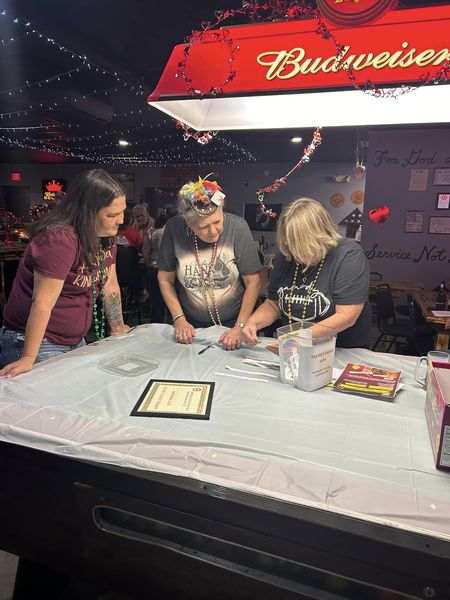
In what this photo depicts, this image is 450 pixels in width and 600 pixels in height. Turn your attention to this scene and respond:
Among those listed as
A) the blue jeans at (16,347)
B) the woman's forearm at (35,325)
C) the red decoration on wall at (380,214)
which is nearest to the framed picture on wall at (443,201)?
the red decoration on wall at (380,214)

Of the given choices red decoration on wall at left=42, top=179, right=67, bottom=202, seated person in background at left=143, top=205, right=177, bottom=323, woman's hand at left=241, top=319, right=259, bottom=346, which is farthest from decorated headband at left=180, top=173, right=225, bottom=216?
red decoration on wall at left=42, top=179, right=67, bottom=202

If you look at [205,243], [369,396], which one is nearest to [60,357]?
[205,243]

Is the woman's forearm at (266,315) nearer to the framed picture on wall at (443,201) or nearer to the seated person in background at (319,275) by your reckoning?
the seated person in background at (319,275)

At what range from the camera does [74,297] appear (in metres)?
1.89

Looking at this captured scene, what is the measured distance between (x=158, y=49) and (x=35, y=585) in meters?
4.02

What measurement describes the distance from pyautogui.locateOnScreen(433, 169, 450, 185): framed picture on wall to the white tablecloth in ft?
16.7

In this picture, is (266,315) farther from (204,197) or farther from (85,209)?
(85,209)

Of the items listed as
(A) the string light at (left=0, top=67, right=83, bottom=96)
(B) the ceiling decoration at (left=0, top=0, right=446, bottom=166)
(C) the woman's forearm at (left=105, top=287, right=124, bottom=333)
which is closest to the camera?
(C) the woman's forearm at (left=105, top=287, right=124, bottom=333)

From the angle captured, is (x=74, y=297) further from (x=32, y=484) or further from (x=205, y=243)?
(x=32, y=484)

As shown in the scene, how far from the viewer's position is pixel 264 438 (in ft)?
3.51

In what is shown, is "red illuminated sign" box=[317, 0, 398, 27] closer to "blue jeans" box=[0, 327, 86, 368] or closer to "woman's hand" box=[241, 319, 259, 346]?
"woman's hand" box=[241, 319, 259, 346]

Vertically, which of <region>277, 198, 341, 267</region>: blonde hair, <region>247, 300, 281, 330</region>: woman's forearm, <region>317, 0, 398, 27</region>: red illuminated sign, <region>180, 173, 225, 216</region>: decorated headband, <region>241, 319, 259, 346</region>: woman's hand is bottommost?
<region>241, 319, 259, 346</region>: woman's hand

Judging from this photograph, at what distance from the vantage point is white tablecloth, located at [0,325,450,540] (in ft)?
2.89

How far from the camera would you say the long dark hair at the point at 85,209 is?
5.72 feet
